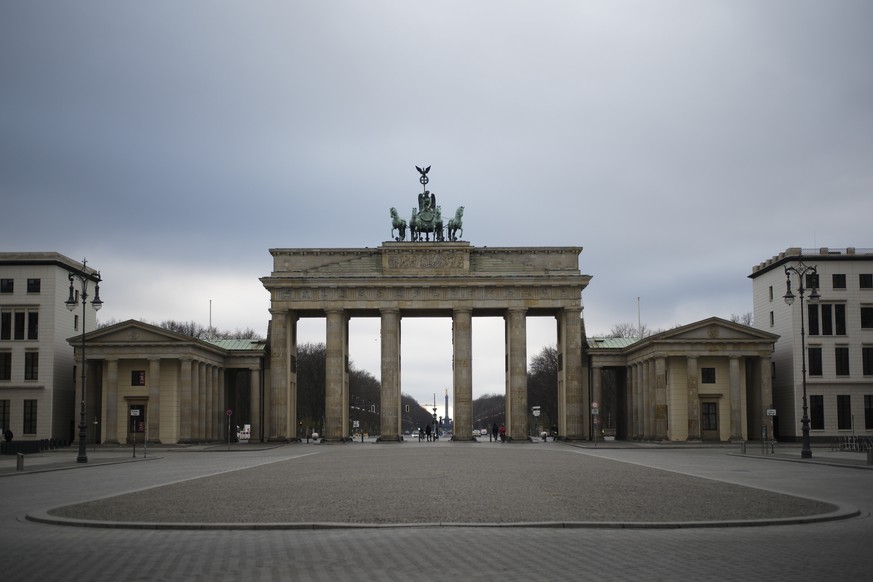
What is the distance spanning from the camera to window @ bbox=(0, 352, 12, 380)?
7719 centimetres

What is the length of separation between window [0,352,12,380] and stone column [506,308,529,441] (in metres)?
42.4

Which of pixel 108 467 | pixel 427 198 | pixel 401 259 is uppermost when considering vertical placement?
pixel 427 198

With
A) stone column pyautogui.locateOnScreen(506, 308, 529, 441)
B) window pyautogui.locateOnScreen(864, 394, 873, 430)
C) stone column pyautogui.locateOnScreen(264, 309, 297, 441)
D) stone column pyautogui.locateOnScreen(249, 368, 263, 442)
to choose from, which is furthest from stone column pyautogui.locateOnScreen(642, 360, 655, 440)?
stone column pyautogui.locateOnScreen(249, 368, 263, 442)

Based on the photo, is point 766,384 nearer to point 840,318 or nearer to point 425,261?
point 840,318

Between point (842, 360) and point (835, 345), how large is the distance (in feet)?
4.38

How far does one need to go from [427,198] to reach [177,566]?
3156 inches

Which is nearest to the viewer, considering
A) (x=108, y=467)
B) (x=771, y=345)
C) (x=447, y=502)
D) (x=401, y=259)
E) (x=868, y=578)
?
(x=868, y=578)

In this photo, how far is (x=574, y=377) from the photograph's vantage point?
8819 centimetres

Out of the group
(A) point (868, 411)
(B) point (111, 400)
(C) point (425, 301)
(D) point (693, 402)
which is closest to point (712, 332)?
(D) point (693, 402)

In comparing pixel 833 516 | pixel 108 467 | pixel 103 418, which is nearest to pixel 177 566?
pixel 833 516

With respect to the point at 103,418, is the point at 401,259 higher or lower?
higher

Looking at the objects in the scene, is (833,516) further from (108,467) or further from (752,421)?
(752,421)

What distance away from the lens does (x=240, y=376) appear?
146625 mm

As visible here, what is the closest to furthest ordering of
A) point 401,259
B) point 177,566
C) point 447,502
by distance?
point 177,566
point 447,502
point 401,259
